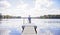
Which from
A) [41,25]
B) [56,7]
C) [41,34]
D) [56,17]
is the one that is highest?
[56,7]

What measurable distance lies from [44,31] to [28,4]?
2.57 feet

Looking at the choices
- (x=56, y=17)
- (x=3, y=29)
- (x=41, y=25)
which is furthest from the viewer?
(x=41, y=25)

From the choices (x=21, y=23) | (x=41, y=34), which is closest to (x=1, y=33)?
(x=21, y=23)

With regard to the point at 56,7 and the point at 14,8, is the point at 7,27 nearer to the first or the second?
the point at 14,8

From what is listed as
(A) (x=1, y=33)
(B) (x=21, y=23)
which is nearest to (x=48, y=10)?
(B) (x=21, y=23)

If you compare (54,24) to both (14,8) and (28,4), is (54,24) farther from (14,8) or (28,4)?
(14,8)

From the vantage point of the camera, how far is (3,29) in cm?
290

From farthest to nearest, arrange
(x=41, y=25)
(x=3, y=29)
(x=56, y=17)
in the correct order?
(x=41, y=25) < (x=3, y=29) < (x=56, y=17)

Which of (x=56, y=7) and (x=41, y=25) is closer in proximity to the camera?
(x=56, y=7)

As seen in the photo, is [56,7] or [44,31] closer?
[56,7]

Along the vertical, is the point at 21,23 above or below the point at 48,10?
below

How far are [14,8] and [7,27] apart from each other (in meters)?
0.56

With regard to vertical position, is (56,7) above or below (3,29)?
above

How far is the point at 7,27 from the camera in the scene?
3074 millimetres
